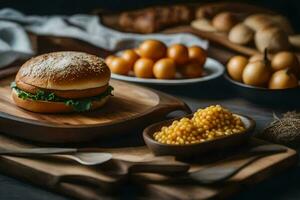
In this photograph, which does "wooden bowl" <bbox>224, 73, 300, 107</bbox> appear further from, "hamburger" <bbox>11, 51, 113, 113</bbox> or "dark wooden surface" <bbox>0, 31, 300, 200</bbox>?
"hamburger" <bbox>11, 51, 113, 113</bbox>

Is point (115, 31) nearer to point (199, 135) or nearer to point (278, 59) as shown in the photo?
point (278, 59)

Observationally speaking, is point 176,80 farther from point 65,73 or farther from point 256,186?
point 256,186

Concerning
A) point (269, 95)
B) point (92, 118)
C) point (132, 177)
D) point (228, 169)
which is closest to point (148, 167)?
point (132, 177)

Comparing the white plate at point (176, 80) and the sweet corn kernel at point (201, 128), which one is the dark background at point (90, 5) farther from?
the sweet corn kernel at point (201, 128)

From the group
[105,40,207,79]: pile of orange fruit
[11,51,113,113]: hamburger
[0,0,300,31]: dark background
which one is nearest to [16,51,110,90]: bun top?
[11,51,113,113]: hamburger

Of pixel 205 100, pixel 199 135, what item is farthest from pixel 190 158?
pixel 205 100

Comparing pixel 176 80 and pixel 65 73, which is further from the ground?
pixel 65 73
